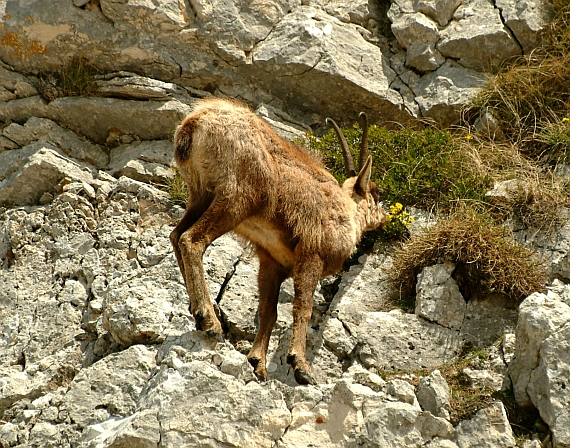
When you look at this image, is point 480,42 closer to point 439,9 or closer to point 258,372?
point 439,9

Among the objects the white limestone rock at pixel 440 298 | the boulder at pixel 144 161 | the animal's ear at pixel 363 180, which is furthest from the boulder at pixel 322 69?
the white limestone rock at pixel 440 298

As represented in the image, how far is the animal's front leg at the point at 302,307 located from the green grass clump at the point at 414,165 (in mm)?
2443

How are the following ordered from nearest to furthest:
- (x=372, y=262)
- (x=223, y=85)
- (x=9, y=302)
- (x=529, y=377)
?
(x=529, y=377) → (x=9, y=302) → (x=372, y=262) → (x=223, y=85)

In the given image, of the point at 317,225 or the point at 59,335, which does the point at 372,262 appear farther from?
the point at 59,335

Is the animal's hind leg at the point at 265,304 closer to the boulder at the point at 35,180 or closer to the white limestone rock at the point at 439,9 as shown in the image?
the boulder at the point at 35,180

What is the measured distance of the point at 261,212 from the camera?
736 cm

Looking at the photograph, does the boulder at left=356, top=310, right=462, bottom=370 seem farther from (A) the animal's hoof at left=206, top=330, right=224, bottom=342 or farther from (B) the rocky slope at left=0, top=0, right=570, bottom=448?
(A) the animal's hoof at left=206, top=330, right=224, bottom=342

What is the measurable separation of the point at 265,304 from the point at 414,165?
10.7ft

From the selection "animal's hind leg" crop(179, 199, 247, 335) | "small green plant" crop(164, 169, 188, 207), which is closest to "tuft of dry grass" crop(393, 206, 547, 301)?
"animal's hind leg" crop(179, 199, 247, 335)

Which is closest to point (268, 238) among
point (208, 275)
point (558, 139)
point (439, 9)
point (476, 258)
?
point (208, 275)

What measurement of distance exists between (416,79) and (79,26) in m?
4.85

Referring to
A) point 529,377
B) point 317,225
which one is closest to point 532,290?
point 529,377

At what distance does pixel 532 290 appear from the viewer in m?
7.88

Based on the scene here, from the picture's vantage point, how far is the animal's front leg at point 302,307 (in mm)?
6906
